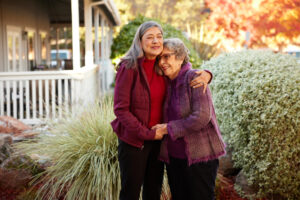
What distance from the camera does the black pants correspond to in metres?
2.91

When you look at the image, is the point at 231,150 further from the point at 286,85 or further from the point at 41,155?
the point at 41,155

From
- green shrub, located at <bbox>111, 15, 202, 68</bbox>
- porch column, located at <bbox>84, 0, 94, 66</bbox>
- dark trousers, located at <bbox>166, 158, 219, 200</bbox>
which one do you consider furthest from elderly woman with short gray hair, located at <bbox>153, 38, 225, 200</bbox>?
green shrub, located at <bbox>111, 15, 202, 68</bbox>

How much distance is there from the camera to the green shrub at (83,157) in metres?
3.85

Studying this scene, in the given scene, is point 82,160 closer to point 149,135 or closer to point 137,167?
point 137,167

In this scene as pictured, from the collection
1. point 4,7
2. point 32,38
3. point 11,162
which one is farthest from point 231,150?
point 32,38

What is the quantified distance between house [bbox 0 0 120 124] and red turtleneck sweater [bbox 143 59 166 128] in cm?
231

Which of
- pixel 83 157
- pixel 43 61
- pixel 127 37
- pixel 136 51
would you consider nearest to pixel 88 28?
pixel 127 37

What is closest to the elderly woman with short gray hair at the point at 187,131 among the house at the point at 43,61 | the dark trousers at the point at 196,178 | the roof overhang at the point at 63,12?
the dark trousers at the point at 196,178

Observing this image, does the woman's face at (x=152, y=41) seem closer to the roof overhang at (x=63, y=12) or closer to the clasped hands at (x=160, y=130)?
the clasped hands at (x=160, y=130)

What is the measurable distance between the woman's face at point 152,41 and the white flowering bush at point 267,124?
195 centimetres

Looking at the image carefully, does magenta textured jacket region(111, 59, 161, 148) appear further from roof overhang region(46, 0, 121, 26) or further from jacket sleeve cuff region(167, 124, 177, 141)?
roof overhang region(46, 0, 121, 26)

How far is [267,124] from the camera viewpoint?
168 inches

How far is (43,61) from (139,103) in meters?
15.0

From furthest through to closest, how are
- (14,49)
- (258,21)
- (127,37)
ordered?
1. (258,21)
2. (127,37)
3. (14,49)
